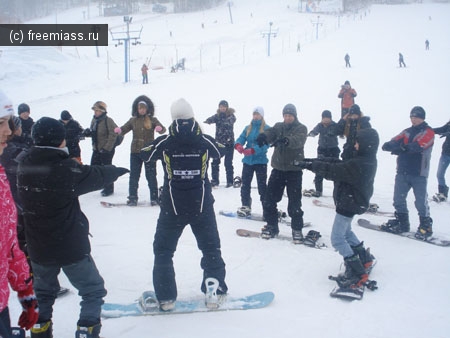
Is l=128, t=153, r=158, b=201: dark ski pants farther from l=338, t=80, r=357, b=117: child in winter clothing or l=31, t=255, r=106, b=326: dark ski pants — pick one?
l=338, t=80, r=357, b=117: child in winter clothing

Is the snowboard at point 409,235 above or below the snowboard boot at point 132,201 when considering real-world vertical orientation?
below

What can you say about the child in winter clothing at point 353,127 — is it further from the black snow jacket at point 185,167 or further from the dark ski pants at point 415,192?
the black snow jacket at point 185,167

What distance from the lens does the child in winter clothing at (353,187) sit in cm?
434

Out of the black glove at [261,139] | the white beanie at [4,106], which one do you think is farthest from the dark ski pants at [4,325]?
the black glove at [261,139]

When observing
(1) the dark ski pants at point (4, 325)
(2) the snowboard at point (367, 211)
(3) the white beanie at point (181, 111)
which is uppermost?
(3) the white beanie at point (181, 111)

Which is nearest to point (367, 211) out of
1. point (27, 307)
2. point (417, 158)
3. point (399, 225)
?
point (399, 225)

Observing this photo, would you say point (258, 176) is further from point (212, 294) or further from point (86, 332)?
point (86, 332)

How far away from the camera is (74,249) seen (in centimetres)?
302

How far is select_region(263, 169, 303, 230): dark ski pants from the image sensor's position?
5.70m

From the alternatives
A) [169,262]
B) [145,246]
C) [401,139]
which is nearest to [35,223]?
[169,262]

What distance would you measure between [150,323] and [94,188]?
57.3 inches

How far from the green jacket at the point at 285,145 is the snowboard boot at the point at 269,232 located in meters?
0.85

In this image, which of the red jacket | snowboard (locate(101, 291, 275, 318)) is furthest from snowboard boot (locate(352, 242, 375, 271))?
the red jacket

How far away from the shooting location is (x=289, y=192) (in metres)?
5.77
